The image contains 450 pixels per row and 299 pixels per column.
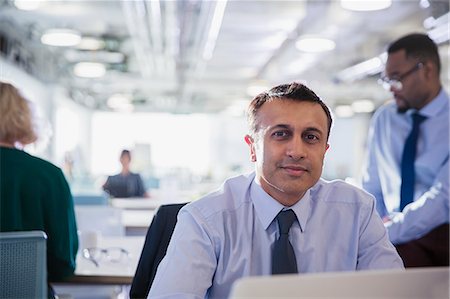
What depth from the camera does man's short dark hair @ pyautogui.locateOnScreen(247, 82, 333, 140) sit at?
1723 mm

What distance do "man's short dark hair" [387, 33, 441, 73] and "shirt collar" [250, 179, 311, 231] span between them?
1426 mm

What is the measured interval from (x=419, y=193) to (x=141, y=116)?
18499 mm

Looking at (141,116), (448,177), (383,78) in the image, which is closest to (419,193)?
(448,177)

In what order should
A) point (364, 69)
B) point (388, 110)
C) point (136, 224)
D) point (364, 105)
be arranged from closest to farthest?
point (388, 110)
point (136, 224)
point (364, 69)
point (364, 105)

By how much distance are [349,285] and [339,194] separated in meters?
0.96

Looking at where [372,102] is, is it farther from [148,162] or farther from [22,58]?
[22,58]

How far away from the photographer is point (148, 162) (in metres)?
10.9

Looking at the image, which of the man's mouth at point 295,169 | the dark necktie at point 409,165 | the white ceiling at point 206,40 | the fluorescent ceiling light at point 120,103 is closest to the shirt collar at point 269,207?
the man's mouth at point 295,169

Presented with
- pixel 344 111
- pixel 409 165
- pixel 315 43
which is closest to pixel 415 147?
pixel 409 165

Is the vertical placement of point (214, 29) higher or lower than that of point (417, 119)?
higher

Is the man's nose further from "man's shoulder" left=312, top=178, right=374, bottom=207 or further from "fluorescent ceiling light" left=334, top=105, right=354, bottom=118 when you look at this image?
"fluorescent ceiling light" left=334, top=105, right=354, bottom=118

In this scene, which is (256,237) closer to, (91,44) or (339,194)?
(339,194)

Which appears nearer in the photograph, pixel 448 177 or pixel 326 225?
pixel 326 225

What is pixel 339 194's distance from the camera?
6.11ft
